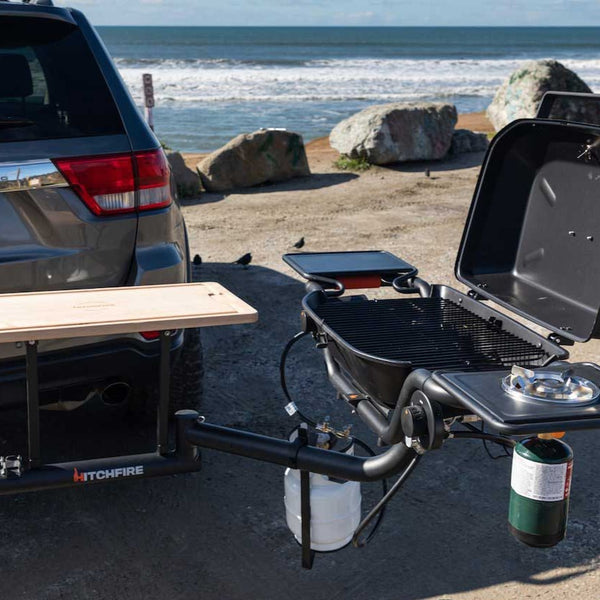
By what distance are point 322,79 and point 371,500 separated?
44.9 meters

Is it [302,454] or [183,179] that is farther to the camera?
[183,179]

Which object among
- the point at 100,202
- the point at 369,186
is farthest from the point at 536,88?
the point at 100,202

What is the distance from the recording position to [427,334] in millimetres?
3229

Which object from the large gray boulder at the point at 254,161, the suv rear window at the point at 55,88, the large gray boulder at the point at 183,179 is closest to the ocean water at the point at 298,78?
the large gray boulder at the point at 254,161

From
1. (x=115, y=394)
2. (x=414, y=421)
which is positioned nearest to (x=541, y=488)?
(x=414, y=421)

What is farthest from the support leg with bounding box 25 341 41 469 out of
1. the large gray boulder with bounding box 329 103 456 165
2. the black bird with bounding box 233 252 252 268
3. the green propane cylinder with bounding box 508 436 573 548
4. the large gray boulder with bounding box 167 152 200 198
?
the large gray boulder with bounding box 329 103 456 165

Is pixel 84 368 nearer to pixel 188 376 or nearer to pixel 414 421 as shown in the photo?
pixel 188 376

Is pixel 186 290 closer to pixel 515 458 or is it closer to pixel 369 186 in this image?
pixel 515 458

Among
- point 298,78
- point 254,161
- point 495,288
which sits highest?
point 495,288

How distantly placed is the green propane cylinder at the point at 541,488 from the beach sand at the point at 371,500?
0.61 m

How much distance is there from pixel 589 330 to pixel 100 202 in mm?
1747

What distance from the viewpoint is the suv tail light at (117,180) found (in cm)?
310

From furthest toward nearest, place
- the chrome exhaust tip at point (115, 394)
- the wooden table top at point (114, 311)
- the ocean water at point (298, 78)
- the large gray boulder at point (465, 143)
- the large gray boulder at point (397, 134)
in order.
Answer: the ocean water at point (298, 78) → the large gray boulder at point (465, 143) → the large gray boulder at point (397, 134) → the chrome exhaust tip at point (115, 394) → the wooden table top at point (114, 311)

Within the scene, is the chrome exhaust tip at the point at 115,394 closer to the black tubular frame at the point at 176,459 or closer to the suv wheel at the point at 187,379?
the suv wheel at the point at 187,379
